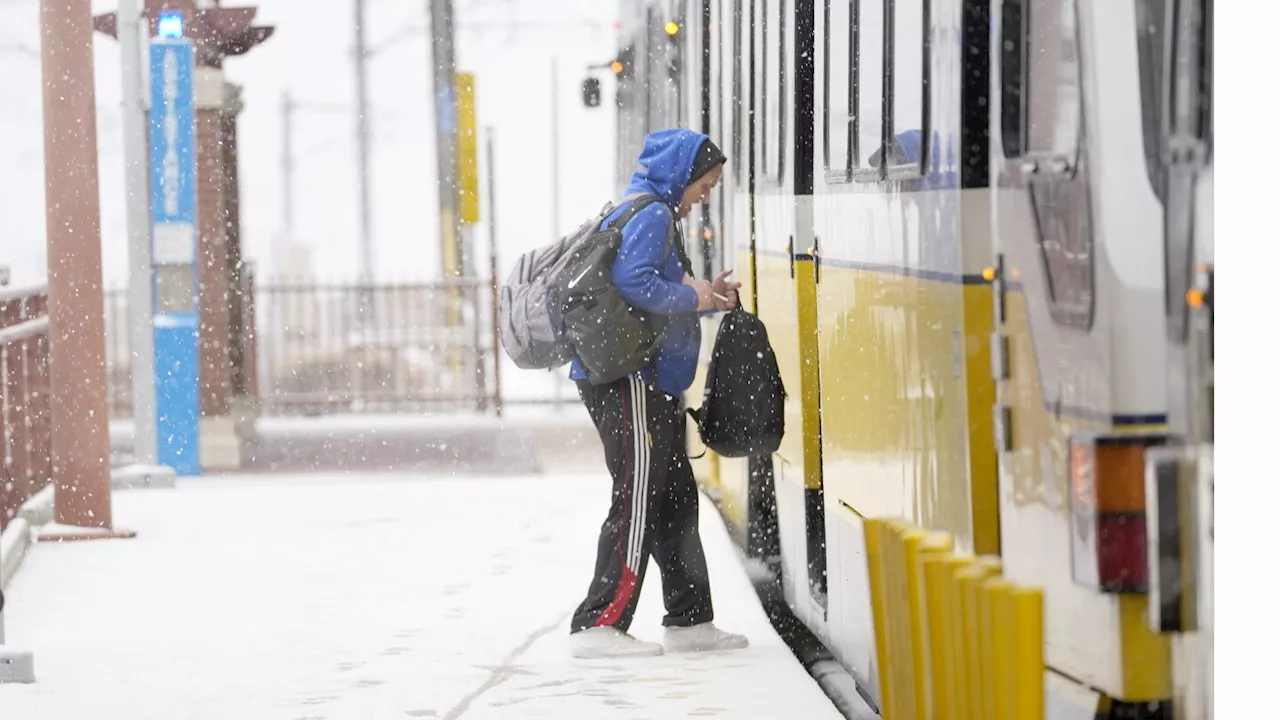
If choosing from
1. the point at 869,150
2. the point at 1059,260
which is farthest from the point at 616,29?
the point at 1059,260

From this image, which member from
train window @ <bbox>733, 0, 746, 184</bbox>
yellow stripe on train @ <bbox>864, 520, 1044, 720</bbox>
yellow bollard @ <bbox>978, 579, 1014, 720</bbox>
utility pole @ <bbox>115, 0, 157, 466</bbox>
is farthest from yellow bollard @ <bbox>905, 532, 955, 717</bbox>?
utility pole @ <bbox>115, 0, 157, 466</bbox>

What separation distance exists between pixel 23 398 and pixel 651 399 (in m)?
3.48

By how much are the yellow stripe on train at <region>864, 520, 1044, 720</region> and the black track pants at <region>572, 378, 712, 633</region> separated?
1.14 meters

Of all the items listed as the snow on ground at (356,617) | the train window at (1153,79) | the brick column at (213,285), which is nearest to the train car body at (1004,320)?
the train window at (1153,79)

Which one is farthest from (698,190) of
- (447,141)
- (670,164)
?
(447,141)

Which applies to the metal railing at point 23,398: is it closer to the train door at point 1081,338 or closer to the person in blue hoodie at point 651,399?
the person in blue hoodie at point 651,399

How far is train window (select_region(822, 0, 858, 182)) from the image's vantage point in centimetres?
533

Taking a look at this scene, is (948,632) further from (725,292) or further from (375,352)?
(375,352)

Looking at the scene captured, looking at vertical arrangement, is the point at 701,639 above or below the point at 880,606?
below

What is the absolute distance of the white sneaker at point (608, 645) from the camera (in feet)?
20.7

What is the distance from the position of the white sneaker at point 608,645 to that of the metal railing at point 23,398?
262cm

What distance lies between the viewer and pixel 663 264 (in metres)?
6.12

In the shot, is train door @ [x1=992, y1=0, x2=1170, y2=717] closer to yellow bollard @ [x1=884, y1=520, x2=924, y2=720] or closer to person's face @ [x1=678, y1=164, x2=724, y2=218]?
yellow bollard @ [x1=884, y1=520, x2=924, y2=720]

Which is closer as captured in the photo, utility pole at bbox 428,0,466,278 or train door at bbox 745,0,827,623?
Answer: train door at bbox 745,0,827,623
